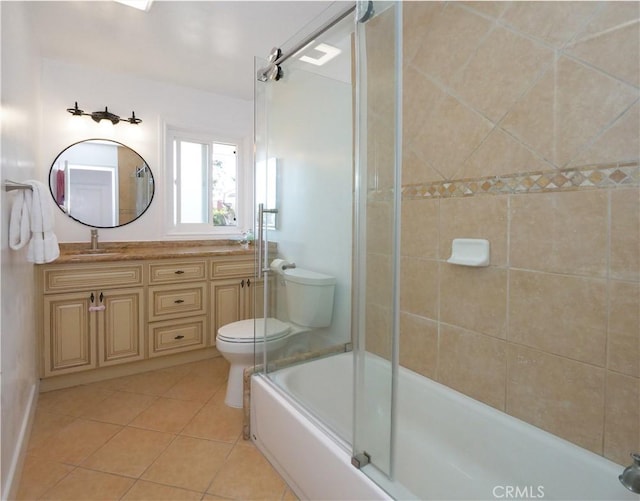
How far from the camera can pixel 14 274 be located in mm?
1458

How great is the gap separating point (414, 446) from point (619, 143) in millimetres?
1335

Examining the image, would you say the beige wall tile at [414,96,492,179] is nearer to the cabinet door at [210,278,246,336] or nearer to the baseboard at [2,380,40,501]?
the cabinet door at [210,278,246,336]

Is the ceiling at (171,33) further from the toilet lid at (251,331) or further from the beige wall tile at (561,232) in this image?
the toilet lid at (251,331)

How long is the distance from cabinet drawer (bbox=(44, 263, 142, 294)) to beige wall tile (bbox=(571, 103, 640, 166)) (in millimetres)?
2551

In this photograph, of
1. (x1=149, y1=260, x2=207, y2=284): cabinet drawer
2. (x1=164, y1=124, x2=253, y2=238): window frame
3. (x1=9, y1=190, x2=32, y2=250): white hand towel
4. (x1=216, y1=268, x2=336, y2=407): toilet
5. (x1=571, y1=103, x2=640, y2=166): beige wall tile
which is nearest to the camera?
(x1=571, y1=103, x2=640, y2=166): beige wall tile

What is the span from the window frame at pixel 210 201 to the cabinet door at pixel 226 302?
67 cm

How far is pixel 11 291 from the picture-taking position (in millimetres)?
1379

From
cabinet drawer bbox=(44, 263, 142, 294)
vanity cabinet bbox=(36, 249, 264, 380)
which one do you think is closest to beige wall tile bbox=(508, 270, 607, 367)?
vanity cabinet bbox=(36, 249, 264, 380)

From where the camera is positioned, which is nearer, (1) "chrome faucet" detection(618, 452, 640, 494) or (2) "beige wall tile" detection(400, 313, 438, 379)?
(1) "chrome faucet" detection(618, 452, 640, 494)

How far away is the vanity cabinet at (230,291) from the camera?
9.29 ft

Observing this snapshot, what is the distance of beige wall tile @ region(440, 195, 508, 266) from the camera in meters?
1.44

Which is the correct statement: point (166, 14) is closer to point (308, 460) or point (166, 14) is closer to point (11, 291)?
point (11, 291)

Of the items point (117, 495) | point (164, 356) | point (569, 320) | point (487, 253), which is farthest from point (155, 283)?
point (569, 320)

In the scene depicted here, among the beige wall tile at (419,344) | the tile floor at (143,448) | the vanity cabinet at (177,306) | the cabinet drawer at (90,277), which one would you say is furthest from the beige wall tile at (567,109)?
the cabinet drawer at (90,277)
